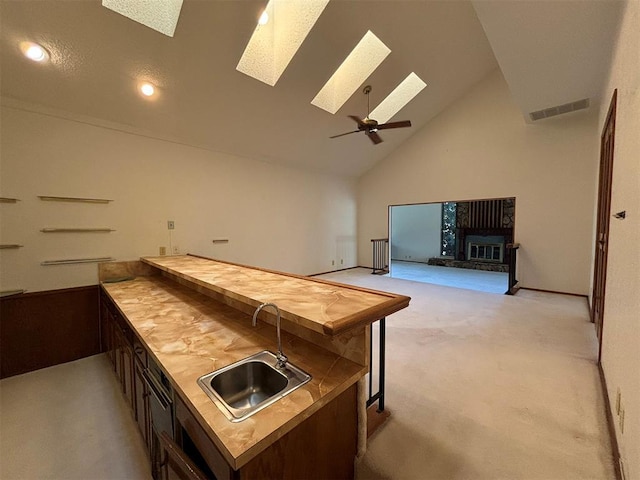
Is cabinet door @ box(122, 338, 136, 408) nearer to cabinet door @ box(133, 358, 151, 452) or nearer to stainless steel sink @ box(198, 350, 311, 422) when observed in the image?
cabinet door @ box(133, 358, 151, 452)

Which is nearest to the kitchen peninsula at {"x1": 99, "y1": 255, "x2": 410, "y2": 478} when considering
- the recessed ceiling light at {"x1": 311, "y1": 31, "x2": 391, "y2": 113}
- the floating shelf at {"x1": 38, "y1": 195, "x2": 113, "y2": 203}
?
the floating shelf at {"x1": 38, "y1": 195, "x2": 113, "y2": 203}

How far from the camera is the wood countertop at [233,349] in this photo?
823 mm

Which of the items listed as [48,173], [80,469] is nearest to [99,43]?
[48,173]

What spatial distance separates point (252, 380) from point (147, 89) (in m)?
3.42

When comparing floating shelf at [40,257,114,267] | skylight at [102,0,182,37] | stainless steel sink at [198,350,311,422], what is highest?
skylight at [102,0,182,37]

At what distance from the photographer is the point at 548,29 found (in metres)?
2.43

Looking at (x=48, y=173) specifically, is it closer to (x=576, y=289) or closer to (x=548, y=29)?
(x=548, y=29)

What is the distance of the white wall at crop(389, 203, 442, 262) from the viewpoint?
9.26 meters

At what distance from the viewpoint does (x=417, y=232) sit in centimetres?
964

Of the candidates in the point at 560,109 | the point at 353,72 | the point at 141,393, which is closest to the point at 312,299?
the point at 141,393

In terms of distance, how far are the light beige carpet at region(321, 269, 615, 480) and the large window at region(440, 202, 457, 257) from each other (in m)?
5.71

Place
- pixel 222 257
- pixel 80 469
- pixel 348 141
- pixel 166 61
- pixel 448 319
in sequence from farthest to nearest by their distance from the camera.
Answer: pixel 348 141 → pixel 222 257 → pixel 448 319 → pixel 166 61 → pixel 80 469

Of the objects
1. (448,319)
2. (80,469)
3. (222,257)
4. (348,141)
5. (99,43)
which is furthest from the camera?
(348,141)

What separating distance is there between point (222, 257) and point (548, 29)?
4.98 m
